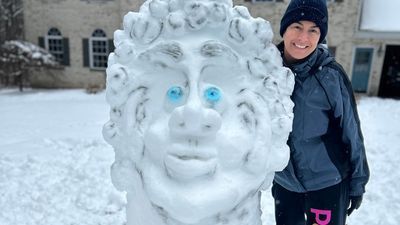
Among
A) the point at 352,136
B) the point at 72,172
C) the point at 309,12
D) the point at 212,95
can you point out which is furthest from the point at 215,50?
the point at 72,172

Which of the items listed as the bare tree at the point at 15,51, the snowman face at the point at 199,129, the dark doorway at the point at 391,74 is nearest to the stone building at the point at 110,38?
the dark doorway at the point at 391,74

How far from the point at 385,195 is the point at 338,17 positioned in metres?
9.39

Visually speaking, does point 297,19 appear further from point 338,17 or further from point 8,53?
point 8,53

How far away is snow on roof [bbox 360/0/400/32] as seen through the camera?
12645mm

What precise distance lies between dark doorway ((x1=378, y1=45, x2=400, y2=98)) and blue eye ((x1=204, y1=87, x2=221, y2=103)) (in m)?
13.3

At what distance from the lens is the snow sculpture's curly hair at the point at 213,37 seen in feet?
6.35

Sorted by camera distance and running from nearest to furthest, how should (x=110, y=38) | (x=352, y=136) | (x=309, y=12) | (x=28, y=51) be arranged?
1. (x=309, y=12)
2. (x=352, y=136)
3. (x=28, y=51)
4. (x=110, y=38)

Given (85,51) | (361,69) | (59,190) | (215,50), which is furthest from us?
(85,51)

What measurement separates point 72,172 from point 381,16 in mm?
11488

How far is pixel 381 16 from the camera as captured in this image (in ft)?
42.5

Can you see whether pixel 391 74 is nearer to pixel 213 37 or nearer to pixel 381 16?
pixel 381 16

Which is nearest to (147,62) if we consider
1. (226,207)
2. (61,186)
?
(226,207)

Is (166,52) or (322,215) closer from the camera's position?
(166,52)

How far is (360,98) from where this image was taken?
1277cm
